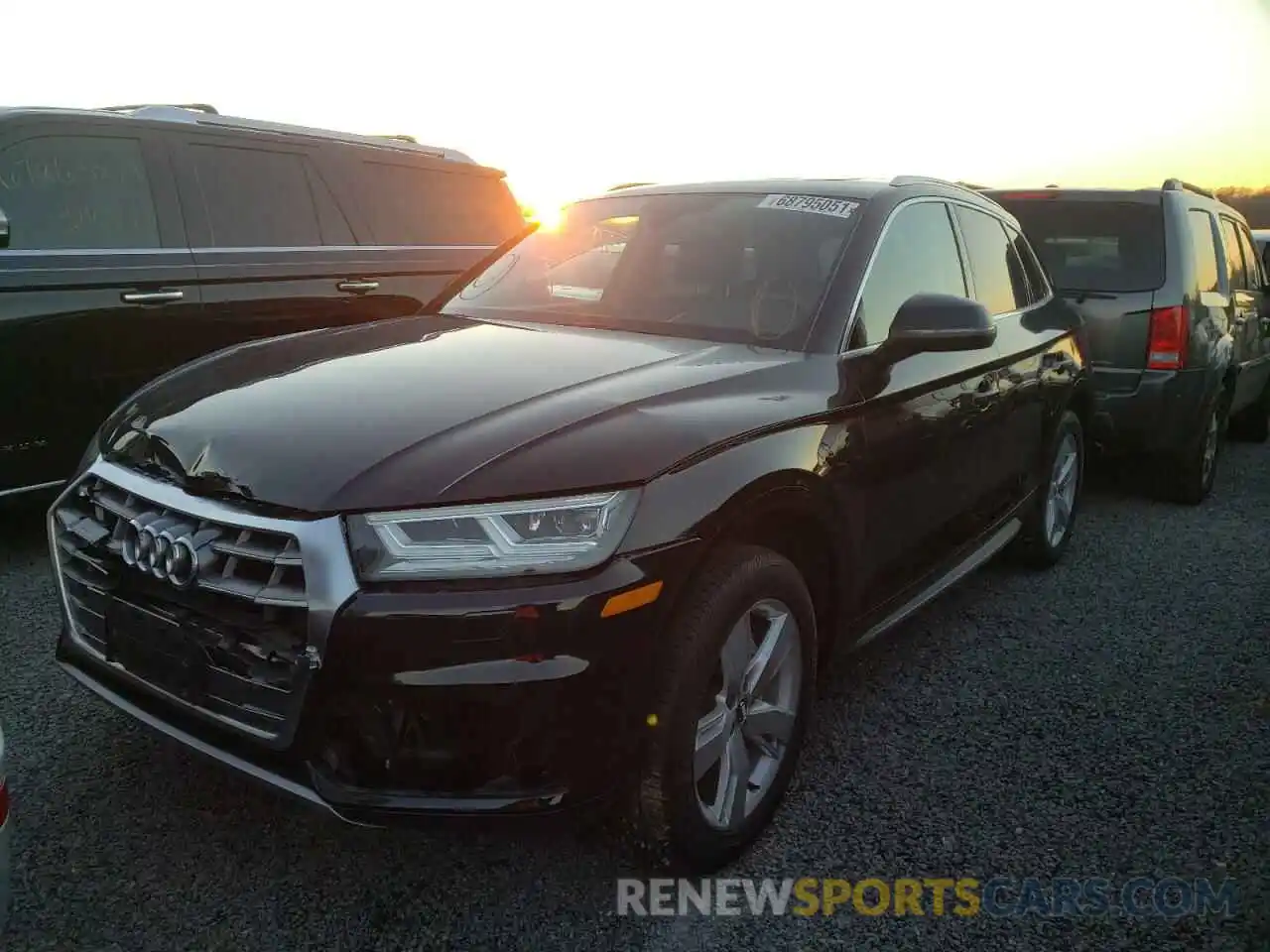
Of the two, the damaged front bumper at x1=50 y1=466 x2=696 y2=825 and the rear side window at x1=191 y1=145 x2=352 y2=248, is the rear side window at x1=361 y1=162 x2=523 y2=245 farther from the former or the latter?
the damaged front bumper at x1=50 y1=466 x2=696 y2=825

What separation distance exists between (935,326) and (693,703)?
139cm

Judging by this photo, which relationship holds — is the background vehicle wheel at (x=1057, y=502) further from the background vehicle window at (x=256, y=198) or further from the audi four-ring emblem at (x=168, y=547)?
the background vehicle window at (x=256, y=198)

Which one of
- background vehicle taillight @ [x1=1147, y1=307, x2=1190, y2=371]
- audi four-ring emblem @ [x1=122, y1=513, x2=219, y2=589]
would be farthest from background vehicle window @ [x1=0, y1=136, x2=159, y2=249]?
background vehicle taillight @ [x1=1147, y1=307, x2=1190, y2=371]

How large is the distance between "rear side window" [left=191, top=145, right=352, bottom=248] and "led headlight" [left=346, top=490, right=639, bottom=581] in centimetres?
348

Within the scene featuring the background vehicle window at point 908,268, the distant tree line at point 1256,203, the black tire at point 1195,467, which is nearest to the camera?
the background vehicle window at point 908,268

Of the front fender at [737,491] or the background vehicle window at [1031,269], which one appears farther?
the background vehicle window at [1031,269]

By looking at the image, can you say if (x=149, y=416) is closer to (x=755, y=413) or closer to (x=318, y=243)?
(x=755, y=413)

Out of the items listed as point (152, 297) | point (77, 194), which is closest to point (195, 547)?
point (152, 297)

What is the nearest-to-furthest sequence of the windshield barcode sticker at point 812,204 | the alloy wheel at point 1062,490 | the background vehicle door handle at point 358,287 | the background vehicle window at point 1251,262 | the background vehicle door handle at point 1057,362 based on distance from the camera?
the windshield barcode sticker at point 812,204 < the background vehicle door handle at point 1057,362 < the alloy wheel at point 1062,490 < the background vehicle door handle at point 358,287 < the background vehicle window at point 1251,262

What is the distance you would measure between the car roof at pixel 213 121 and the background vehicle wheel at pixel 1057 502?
13.0ft

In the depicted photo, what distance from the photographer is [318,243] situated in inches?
217

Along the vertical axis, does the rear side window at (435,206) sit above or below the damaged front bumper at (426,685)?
above

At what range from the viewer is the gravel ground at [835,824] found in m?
2.34

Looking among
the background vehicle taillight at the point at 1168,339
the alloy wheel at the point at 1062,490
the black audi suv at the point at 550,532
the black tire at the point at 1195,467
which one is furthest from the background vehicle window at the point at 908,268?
the black tire at the point at 1195,467
